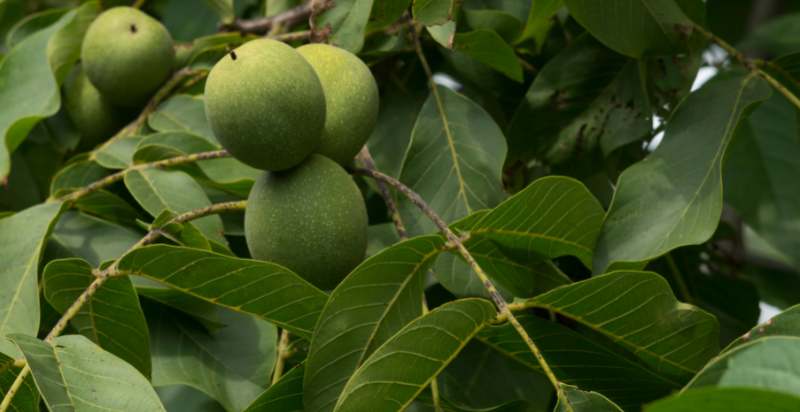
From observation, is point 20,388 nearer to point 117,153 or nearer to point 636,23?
point 117,153

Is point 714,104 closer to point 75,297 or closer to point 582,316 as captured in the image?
point 582,316

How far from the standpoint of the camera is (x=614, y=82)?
169 centimetres

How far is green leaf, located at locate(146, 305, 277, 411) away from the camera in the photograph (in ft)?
4.60

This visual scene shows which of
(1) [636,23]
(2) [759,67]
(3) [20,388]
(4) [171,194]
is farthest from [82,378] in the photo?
Result: (2) [759,67]

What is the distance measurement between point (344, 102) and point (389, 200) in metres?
0.15

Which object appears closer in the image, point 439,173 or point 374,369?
point 374,369

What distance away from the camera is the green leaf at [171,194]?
1498 mm

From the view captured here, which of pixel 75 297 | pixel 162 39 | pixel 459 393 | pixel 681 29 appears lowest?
pixel 459 393

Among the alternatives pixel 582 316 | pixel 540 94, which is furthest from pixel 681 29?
pixel 582 316

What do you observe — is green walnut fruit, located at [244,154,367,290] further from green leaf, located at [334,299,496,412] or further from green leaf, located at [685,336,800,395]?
green leaf, located at [685,336,800,395]

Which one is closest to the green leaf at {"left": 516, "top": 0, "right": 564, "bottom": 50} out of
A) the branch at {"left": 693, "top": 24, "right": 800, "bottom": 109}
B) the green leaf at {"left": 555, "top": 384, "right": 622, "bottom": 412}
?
the branch at {"left": 693, "top": 24, "right": 800, "bottom": 109}

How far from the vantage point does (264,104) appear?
127 centimetres

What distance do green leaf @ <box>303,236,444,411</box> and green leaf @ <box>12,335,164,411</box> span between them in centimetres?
18

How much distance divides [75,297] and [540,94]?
0.74m
